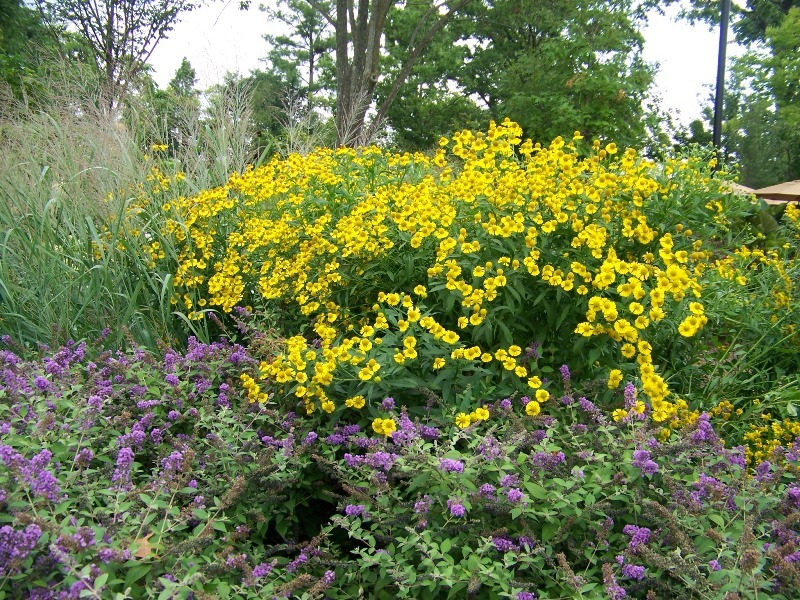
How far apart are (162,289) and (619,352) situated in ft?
7.40

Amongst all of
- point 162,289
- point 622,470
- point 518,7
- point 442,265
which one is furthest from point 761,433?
point 518,7

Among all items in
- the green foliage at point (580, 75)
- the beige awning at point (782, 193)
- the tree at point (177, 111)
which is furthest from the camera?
the green foliage at point (580, 75)

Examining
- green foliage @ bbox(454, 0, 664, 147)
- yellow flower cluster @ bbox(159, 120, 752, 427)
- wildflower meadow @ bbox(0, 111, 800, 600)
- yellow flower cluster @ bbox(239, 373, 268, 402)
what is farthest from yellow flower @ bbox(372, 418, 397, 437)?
green foliage @ bbox(454, 0, 664, 147)

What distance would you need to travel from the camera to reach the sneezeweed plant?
241cm

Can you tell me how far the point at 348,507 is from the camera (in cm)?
194

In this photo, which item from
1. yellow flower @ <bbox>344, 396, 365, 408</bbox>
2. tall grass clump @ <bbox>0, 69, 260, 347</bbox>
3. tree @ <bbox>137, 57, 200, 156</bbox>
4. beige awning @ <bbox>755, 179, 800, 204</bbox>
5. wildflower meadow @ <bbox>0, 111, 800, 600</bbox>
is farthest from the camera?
beige awning @ <bbox>755, 179, 800, 204</bbox>

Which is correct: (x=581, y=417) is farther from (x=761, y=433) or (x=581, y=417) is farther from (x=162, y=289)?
(x=162, y=289)

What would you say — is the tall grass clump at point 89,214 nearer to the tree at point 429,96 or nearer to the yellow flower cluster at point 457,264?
the yellow flower cluster at point 457,264

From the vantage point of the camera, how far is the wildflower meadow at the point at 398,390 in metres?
1.73

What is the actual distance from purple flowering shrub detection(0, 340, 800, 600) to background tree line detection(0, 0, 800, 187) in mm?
3531

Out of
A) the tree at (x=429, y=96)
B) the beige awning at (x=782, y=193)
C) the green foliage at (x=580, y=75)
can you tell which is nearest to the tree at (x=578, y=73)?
the green foliage at (x=580, y=75)

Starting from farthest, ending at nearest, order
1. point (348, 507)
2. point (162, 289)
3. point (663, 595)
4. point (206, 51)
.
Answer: point (206, 51)
point (162, 289)
point (348, 507)
point (663, 595)

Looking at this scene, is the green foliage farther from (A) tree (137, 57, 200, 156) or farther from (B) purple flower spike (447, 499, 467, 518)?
(B) purple flower spike (447, 499, 467, 518)

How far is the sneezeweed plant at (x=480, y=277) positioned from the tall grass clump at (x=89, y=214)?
0.91 feet
